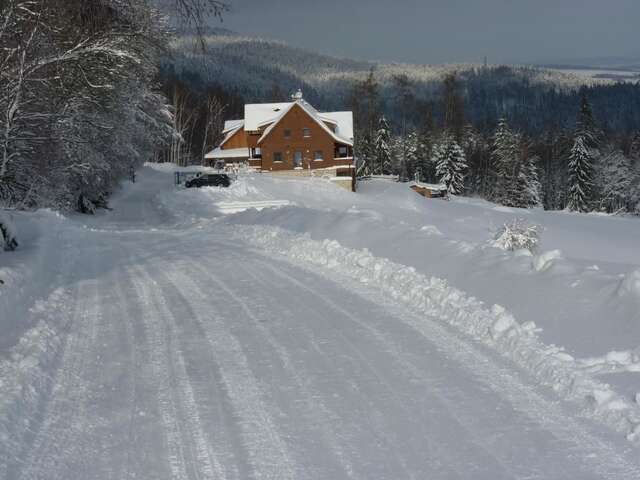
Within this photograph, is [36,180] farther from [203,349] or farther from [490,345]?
[490,345]

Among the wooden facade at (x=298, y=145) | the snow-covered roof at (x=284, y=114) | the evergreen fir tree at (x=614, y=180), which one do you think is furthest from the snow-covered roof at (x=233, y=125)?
Result: the evergreen fir tree at (x=614, y=180)

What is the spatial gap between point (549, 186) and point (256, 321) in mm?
92940

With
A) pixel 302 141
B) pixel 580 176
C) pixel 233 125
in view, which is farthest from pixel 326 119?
pixel 580 176

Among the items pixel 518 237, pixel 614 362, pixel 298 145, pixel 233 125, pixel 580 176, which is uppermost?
pixel 233 125

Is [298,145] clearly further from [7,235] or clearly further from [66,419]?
[66,419]

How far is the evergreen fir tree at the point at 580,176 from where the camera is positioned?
218 feet

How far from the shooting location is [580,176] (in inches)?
2630

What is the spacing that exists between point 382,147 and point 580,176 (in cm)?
2403

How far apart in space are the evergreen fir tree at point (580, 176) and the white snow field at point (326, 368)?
194 ft

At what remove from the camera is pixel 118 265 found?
13.7 m

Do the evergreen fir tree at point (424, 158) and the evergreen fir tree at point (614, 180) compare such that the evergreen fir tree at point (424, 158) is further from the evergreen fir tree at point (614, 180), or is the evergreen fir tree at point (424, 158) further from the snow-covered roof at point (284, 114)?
the snow-covered roof at point (284, 114)

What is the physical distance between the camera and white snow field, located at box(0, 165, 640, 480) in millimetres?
4746

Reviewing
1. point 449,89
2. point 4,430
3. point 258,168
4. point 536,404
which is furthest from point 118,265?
point 449,89

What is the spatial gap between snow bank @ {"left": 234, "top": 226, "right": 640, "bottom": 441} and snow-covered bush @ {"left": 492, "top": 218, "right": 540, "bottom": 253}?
4492 mm
